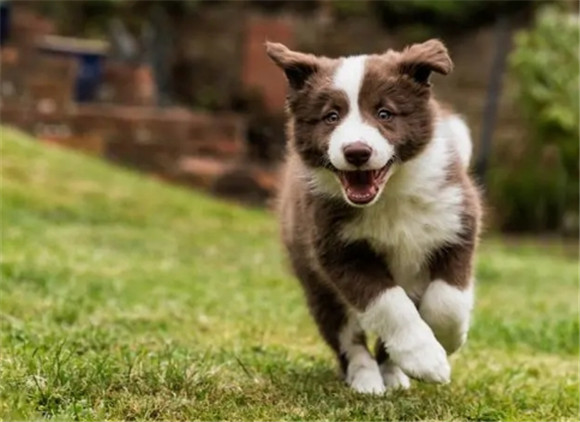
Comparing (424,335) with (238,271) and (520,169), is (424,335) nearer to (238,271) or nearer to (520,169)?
(238,271)

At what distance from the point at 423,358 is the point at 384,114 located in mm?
987

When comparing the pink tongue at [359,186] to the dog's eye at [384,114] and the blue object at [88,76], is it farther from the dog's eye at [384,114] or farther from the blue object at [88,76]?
the blue object at [88,76]

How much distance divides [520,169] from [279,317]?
13.3 m

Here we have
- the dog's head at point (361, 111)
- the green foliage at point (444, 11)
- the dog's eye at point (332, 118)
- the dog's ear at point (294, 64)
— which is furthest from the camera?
the green foliage at point (444, 11)

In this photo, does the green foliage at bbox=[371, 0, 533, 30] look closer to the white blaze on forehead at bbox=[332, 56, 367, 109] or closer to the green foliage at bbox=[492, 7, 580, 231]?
the green foliage at bbox=[492, 7, 580, 231]

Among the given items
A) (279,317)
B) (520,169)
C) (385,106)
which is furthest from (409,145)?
(520,169)

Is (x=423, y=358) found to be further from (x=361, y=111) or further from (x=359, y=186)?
(x=361, y=111)

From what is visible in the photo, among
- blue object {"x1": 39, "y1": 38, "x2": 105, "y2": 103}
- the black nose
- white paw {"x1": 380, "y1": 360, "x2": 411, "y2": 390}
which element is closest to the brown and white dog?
the black nose

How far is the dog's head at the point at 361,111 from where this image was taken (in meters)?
4.79

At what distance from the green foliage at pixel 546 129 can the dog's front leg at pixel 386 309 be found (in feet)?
46.8

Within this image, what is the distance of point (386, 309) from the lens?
16.1ft

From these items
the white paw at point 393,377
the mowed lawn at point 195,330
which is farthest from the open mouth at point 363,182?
the white paw at point 393,377

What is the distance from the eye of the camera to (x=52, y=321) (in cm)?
693

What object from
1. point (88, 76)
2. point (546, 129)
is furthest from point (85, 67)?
point (546, 129)
